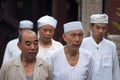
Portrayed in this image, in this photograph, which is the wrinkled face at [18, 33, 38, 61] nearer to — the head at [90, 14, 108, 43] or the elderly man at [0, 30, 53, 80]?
the elderly man at [0, 30, 53, 80]

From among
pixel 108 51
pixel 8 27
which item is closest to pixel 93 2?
pixel 8 27

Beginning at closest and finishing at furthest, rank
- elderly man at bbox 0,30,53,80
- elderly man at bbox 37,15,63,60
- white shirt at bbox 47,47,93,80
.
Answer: elderly man at bbox 0,30,53,80, white shirt at bbox 47,47,93,80, elderly man at bbox 37,15,63,60

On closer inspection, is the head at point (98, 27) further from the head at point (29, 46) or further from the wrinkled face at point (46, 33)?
the head at point (29, 46)

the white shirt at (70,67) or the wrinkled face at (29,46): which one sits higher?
the wrinkled face at (29,46)

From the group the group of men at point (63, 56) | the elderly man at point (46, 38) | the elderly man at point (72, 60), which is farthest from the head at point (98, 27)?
the elderly man at point (72, 60)

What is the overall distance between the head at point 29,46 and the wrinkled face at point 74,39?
88 cm

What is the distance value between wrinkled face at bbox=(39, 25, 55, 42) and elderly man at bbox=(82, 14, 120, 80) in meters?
→ 0.45

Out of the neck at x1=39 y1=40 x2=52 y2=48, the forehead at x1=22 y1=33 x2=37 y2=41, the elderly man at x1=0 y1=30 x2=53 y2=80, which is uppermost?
the forehead at x1=22 y1=33 x2=37 y2=41

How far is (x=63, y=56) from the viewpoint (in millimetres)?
6188

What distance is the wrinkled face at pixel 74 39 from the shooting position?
6.03 m

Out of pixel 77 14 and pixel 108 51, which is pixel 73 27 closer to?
pixel 108 51

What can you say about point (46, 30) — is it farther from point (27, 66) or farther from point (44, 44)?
point (27, 66)

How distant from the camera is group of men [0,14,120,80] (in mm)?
5211

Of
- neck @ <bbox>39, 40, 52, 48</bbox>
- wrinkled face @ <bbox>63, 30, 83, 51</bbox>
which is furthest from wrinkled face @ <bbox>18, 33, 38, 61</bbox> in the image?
neck @ <bbox>39, 40, 52, 48</bbox>
